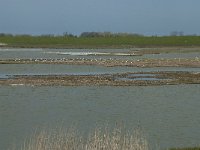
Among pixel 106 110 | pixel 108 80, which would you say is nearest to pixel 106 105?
pixel 106 110

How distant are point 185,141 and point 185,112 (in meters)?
5.17

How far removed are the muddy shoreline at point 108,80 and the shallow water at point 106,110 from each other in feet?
5.11

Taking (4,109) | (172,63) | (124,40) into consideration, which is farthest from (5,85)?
(124,40)

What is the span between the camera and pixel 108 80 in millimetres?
31344

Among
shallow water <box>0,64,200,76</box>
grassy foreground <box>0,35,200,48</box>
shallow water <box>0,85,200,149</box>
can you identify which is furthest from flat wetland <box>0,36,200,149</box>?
grassy foreground <box>0,35,200,48</box>

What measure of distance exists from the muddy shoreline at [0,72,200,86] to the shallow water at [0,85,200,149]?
1.56m

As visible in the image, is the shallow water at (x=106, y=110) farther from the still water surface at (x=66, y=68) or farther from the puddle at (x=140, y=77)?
the still water surface at (x=66, y=68)

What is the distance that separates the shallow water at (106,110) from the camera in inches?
616

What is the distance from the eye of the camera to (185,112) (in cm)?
1947

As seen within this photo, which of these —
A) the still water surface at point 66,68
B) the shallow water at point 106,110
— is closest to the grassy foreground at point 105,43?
the still water surface at point 66,68

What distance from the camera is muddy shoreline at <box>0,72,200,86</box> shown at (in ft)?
97.5

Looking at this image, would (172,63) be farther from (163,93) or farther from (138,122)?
(138,122)

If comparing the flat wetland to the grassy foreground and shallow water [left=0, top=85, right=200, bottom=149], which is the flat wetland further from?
the grassy foreground

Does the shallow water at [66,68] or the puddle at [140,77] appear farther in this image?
the shallow water at [66,68]
